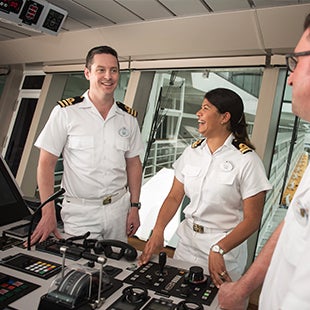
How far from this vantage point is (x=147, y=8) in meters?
2.80

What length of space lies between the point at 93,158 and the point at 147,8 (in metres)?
1.55

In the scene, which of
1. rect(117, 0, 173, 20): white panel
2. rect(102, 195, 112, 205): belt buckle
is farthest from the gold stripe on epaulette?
rect(117, 0, 173, 20): white panel

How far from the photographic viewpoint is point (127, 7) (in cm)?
283

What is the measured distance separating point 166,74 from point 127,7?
1313 mm

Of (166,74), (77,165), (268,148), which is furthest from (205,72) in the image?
(77,165)

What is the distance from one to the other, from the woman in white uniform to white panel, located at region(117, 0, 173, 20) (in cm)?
128

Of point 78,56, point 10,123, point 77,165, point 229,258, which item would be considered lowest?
point 229,258

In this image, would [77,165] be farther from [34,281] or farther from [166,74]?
[166,74]

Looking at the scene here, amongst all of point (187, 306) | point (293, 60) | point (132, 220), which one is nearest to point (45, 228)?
point (132, 220)

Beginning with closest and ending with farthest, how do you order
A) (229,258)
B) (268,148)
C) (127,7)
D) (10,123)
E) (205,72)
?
(229,258) → (127,7) → (268,148) → (205,72) → (10,123)

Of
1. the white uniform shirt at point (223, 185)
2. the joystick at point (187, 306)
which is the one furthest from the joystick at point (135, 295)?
the white uniform shirt at point (223, 185)

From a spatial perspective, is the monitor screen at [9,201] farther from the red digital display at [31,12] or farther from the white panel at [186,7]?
the white panel at [186,7]

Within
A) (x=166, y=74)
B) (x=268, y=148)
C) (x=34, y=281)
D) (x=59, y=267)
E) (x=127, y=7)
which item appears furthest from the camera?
(x=166, y=74)

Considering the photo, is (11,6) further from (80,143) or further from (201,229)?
(201,229)
